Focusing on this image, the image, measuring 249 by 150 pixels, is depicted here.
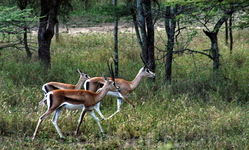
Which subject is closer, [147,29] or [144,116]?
[144,116]

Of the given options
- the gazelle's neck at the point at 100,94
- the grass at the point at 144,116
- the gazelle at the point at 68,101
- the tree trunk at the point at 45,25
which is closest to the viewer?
the grass at the point at 144,116

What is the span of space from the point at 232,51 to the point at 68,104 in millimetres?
10106

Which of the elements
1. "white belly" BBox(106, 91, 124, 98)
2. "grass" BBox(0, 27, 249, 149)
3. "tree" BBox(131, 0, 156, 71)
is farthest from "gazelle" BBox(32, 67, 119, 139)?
"tree" BBox(131, 0, 156, 71)

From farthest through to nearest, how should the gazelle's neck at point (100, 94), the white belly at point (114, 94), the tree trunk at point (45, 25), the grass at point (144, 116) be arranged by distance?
the tree trunk at point (45, 25)
the white belly at point (114, 94)
the gazelle's neck at point (100, 94)
the grass at point (144, 116)

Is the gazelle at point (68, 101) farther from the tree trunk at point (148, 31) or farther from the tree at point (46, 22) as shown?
the tree at point (46, 22)

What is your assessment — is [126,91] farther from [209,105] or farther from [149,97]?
[209,105]

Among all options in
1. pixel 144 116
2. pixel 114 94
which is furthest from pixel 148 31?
pixel 144 116

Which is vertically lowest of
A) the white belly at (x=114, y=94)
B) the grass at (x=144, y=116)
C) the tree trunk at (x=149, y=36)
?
the grass at (x=144, y=116)

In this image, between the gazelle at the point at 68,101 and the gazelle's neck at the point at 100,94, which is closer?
the gazelle at the point at 68,101

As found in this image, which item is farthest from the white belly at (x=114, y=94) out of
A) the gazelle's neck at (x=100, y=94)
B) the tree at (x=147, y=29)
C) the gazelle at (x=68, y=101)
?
the tree at (x=147, y=29)

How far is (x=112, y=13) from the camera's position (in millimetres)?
10141

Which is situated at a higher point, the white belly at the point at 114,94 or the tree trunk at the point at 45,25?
the tree trunk at the point at 45,25

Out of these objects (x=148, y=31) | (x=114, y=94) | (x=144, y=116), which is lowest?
(x=144, y=116)

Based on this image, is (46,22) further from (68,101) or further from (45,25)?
(68,101)
